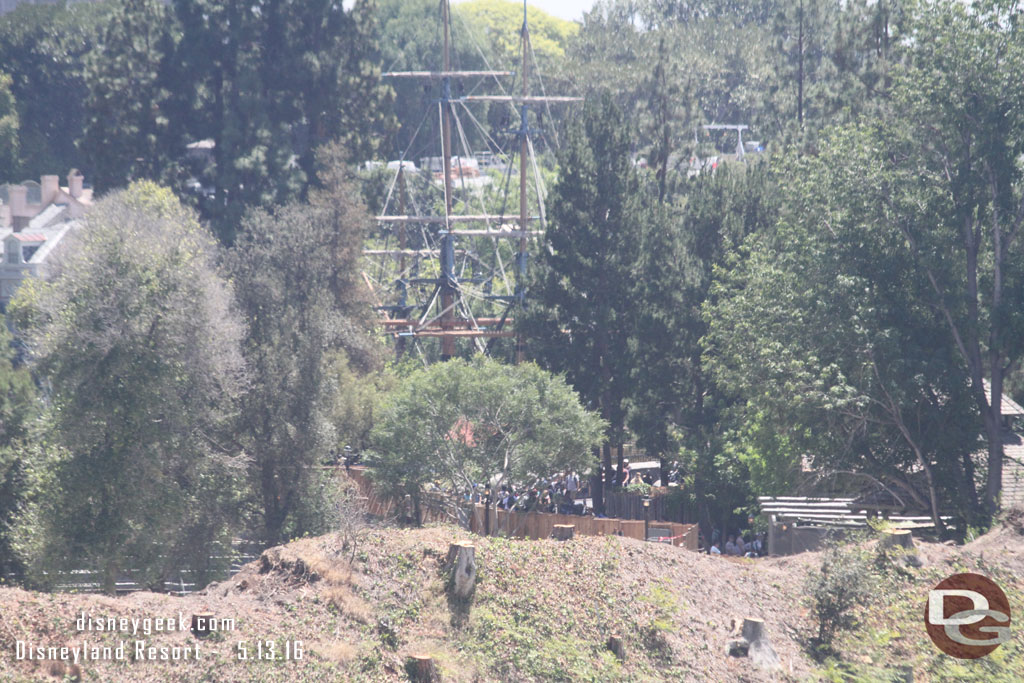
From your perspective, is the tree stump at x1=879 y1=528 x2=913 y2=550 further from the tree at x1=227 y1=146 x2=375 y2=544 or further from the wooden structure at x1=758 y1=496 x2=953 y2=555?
the tree at x1=227 y1=146 x2=375 y2=544

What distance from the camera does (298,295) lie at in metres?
34.4

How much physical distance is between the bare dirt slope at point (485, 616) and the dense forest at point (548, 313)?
8141mm

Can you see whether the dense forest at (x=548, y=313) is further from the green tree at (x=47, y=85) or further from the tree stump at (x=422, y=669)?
the green tree at (x=47, y=85)

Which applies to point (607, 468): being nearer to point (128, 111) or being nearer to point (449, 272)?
point (449, 272)

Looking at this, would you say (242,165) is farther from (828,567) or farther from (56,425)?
(828,567)

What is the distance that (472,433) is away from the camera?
33500mm

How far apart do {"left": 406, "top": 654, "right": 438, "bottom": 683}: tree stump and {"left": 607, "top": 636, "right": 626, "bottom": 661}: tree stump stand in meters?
3.01

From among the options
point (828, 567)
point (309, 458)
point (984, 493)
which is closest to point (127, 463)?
point (309, 458)

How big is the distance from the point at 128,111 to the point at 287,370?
2190 centimetres

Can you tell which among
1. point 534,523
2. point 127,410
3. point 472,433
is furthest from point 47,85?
point 534,523

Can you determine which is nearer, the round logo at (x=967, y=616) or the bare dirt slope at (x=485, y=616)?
the bare dirt slope at (x=485, y=616)

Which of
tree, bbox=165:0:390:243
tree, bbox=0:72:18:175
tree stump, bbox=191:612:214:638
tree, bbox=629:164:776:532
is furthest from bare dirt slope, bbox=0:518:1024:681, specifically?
tree, bbox=0:72:18:175

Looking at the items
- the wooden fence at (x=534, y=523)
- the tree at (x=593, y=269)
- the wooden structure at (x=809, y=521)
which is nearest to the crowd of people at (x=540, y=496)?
the wooden fence at (x=534, y=523)

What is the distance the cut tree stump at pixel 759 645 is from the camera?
61.1ft
